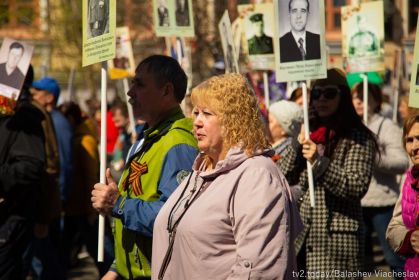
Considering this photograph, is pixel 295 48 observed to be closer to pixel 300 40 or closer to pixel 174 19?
pixel 300 40

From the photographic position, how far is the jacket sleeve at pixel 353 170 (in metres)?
6.27

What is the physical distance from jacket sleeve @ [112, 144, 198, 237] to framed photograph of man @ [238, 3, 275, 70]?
194 inches

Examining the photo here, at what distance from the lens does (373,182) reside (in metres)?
8.81

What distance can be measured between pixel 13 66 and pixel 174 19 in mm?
2246

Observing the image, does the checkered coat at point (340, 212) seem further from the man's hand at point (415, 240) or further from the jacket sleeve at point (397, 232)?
the man's hand at point (415, 240)

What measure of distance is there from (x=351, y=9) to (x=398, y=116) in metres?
4.72

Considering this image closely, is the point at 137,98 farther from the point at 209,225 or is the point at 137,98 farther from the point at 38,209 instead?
the point at 38,209

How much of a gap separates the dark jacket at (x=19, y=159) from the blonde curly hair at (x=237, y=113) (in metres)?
2.49

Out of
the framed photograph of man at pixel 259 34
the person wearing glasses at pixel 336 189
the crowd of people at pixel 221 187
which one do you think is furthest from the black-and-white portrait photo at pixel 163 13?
the person wearing glasses at pixel 336 189

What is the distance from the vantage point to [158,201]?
512cm

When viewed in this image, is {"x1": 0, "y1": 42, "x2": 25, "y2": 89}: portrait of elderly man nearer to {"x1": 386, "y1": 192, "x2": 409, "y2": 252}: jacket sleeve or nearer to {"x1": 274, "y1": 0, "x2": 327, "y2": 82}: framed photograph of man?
{"x1": 274, "y1": 0, "x2": 327, "y2": 82}: framed photograph of man

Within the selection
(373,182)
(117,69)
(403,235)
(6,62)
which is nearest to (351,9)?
(373,182)

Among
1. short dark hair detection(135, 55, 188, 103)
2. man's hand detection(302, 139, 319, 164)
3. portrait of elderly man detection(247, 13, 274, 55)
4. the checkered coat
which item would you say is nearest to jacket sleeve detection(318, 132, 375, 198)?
the checkered coat

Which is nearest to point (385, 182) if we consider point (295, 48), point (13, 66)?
point (295, 48)
